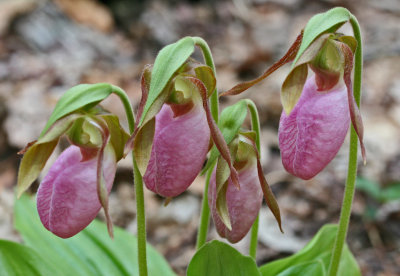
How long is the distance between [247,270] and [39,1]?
406cm

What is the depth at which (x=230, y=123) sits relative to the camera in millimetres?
1283

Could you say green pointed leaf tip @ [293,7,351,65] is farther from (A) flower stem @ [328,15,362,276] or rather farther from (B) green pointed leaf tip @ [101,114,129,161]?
(B) green pointed leaf tip @ [101,114,129,161]

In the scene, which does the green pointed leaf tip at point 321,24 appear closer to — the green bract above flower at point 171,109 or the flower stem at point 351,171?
the flower stem at point 351,171

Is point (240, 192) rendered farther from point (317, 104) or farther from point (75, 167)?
point (75, 167)

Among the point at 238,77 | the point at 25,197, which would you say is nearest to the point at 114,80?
the point at 238,77

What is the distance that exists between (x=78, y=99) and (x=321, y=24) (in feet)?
1.75

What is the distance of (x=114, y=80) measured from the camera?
405 centimetres

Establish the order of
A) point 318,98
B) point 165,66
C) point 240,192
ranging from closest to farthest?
point 165,66
point 318,98
point 240,192

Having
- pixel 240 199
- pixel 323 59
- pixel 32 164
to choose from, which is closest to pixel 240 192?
pixel 240 199

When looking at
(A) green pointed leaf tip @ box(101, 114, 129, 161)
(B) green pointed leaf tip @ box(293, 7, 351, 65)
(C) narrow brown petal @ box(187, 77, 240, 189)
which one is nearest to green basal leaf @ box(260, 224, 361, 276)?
(C) narrow brown petal @ box(187, 77, 240, 189)

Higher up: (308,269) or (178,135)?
(178,135)

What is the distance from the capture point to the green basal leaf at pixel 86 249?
5.44ft

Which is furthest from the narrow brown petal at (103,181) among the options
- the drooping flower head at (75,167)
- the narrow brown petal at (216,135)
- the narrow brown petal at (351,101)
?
the narrow brown petal at (351,101)

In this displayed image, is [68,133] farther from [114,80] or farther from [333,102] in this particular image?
[114,80]
